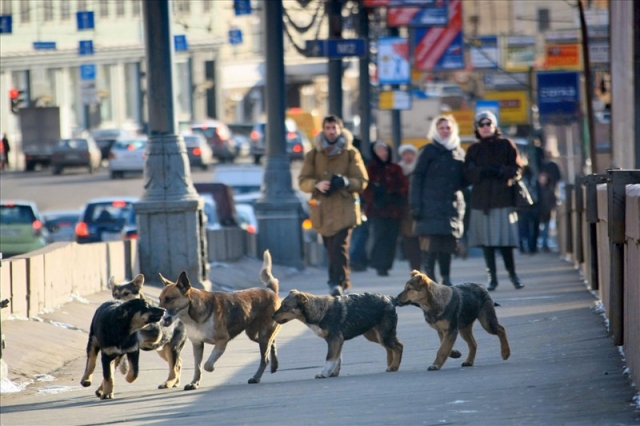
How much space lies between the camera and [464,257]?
3067 centimetres

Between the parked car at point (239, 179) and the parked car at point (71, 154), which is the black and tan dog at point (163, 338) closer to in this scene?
the parked car at point (239, 179)

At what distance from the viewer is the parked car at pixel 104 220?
30.2 m

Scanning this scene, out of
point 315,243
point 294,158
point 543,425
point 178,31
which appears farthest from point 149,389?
point 294,158

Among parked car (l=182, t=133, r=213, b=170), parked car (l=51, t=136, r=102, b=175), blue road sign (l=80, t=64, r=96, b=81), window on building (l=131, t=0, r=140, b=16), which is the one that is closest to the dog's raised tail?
window on building (l=131, t=0, r=140, b=16)

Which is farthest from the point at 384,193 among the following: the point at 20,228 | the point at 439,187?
the point at 20,228

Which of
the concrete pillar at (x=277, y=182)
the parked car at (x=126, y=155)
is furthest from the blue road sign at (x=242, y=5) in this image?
the parked car at (x=126, y=155)

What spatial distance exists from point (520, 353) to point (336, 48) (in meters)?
19.2

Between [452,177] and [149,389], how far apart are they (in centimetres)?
615

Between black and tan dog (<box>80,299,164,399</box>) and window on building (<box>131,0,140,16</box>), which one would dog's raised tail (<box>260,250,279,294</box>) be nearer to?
black and tan dog (<box>80,299,164,399</box>)

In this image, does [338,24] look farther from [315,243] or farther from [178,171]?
[178,171]

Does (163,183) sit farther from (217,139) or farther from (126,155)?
(217,139)

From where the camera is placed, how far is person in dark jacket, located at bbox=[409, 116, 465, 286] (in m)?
16.0

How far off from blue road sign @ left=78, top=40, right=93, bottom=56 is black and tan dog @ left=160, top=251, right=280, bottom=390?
3051cm

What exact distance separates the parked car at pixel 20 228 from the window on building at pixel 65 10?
19.4ft
